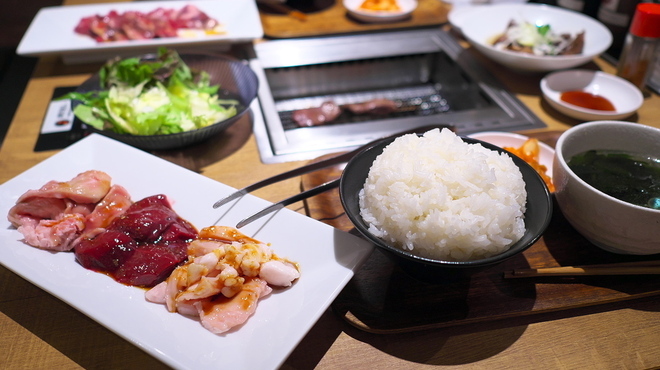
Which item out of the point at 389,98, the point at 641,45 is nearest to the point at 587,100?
the point at 641,45

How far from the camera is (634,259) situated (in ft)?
4.36

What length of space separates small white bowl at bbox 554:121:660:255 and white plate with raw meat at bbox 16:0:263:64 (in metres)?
1.68

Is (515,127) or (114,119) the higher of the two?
(114,119)

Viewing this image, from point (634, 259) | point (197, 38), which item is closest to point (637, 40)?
point (634, 259)

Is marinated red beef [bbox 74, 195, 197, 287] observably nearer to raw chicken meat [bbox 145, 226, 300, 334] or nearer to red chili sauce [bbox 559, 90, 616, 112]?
raw chicken meat [bbox 145, 226, 300, 334]

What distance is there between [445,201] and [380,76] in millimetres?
1840

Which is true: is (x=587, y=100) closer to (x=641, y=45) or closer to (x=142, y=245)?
(x=641, y=45)

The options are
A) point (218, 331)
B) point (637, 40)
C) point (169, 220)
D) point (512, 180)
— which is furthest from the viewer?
point (637, 40)

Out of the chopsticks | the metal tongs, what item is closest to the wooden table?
the chopsticks

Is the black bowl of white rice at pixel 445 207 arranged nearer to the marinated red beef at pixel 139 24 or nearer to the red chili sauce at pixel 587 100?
the red chili sauce at pixel 587 100

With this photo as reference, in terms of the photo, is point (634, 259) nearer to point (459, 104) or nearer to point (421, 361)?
point (421, 361)

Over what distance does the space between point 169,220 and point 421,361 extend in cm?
79

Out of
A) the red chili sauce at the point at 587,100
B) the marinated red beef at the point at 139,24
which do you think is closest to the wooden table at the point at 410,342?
the red chili sauce at the point at 587,100

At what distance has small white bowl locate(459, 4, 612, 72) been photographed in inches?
89.2
